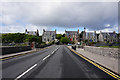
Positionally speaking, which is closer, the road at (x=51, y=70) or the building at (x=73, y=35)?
the road at (x=51, y=70)

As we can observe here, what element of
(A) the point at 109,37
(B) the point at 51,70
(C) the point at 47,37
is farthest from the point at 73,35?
(B) the point at 51,70

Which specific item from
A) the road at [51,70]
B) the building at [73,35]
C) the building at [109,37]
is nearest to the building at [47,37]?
the building at [73,35]

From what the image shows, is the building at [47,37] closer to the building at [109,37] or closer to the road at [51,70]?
the building at [109,37]

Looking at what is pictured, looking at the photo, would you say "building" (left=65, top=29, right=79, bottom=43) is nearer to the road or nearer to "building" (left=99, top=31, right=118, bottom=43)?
"building" (left=99, top=31, right=118, bottom=43)

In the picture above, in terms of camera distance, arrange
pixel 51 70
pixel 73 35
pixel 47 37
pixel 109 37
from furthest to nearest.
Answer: pixel 73 35 → pixel 47 37 → pixel 109 37 → pixel 51 70

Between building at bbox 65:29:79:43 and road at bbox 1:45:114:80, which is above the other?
building at bbox 65:29:79:43

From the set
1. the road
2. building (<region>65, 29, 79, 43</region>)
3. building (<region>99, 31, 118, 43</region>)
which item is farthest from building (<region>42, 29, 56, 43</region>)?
the road

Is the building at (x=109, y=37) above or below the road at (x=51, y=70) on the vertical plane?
above

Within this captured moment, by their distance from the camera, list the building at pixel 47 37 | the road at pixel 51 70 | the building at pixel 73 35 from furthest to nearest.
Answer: the building at pixel 73 35 → the building at pixel 47 37 → the road at pixel 51 70

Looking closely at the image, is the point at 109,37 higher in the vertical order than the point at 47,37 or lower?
lower

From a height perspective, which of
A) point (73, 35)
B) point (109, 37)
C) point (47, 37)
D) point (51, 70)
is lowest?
point (51, 70)

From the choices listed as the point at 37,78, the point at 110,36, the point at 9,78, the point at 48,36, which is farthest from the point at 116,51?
the point at 48,36

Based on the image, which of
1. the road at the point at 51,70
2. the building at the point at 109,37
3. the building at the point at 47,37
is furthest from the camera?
the building at the point at 47,37

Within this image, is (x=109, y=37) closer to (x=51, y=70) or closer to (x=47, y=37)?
(x=47, y=37)
